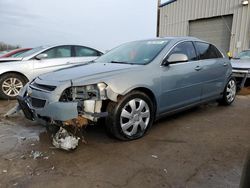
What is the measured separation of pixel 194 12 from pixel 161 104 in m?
12.0

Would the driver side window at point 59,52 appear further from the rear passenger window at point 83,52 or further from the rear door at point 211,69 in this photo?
the rear door at point 211,69

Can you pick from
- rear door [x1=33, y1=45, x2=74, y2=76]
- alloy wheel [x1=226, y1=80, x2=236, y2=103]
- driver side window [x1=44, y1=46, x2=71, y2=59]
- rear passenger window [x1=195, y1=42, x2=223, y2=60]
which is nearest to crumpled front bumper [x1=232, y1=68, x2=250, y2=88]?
alloy wheel [x1=226, y1=80, x2=236, y2=103]

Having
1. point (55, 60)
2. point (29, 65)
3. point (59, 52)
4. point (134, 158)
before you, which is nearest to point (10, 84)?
point (29, 65)

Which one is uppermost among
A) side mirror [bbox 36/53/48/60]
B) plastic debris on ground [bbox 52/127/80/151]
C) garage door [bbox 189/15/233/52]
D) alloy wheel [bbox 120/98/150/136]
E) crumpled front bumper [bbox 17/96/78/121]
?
garage door [bbox 189/15/233/52]

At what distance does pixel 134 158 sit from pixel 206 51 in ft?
8.87

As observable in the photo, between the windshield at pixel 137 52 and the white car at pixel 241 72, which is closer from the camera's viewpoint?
the windshield at pixel 137 52

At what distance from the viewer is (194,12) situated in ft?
44.8

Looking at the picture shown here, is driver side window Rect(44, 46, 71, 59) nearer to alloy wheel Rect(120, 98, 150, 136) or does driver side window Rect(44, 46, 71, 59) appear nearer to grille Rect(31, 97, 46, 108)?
grille Rect(31, 97, 46, 108)

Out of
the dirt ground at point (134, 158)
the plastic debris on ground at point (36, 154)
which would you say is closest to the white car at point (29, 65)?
the dirt ground at point (134, 158)

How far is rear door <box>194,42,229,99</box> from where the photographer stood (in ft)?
13.4

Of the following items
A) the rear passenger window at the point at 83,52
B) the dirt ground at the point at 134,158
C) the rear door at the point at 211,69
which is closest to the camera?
the dirt ground at the point at 134,158

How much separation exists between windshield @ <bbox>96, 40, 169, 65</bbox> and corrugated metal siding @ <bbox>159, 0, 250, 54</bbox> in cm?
935

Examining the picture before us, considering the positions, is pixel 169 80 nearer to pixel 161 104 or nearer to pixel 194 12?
pixel 161 104

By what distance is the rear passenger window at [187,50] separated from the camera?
3.71 metres
